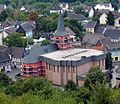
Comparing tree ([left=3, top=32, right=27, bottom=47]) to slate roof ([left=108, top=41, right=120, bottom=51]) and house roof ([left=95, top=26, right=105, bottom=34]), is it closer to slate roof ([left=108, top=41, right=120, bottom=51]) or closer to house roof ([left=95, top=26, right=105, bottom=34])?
slate roof ([left=108, top=41, right=120, bottom=51])

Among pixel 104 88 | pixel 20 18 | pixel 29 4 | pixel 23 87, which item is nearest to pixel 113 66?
pixel 23 87

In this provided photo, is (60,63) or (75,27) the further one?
(75,27)

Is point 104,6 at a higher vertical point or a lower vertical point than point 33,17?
higher

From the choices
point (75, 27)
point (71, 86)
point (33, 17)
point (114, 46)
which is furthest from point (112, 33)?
point (71, 86)

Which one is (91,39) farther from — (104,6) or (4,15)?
(104,6)

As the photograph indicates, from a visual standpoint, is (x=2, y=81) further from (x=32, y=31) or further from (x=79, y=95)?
(x=32, y=31)
